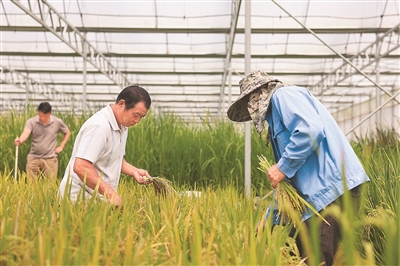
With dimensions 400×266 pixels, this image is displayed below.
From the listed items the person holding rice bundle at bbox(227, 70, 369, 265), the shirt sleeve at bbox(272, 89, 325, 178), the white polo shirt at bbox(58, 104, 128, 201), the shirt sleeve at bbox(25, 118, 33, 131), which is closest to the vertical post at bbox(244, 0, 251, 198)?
the white polo shirt at bbox(58, 104, 128, 201)

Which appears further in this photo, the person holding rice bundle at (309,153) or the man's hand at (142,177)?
the man's hand at (142,177)

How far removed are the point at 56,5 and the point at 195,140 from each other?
26.0 ft

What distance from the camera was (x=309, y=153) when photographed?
1864 millimetres

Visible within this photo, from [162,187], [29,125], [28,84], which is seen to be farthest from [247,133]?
[28,84]

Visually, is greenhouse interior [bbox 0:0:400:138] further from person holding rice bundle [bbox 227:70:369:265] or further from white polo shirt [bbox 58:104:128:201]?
person holding rice bundle [bbox 227:70:369:265]

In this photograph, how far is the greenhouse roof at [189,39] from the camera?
10672mm

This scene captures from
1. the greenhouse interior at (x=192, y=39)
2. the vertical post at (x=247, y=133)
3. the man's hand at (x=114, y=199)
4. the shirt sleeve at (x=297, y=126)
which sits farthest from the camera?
the greenhouse interior at (x=192, y=39)

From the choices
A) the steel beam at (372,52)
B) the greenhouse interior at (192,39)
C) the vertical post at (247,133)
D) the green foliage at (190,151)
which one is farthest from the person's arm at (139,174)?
the steel beam at (372,52)

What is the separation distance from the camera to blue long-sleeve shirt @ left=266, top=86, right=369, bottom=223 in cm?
184

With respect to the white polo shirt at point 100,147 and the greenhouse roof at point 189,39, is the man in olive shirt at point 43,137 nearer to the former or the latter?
the greenhouse roof at point 189,39

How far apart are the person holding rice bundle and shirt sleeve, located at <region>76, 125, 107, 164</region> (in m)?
0.73

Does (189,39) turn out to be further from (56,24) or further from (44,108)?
(44,108)

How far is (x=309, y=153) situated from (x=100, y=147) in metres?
1.00

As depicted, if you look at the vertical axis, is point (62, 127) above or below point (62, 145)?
above
